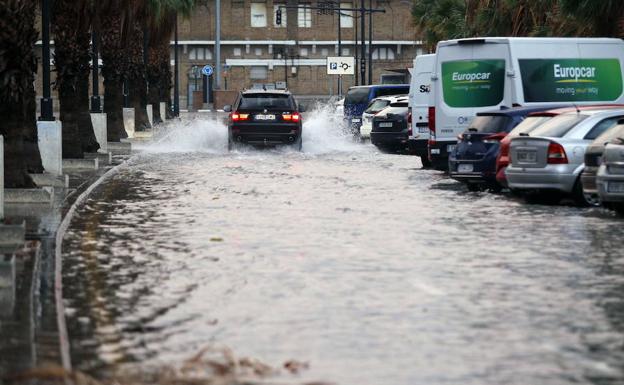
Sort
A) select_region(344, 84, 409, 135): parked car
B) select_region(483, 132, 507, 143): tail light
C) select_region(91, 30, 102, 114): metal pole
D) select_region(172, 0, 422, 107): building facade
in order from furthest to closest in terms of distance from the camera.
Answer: select_region(172, 0, 422, 107): building facade → select_region(344, 84, 409, 135): parked car → select_region(91, 30, 102, 114): metal pole → select_region(483, 132, 507, 143): tail light

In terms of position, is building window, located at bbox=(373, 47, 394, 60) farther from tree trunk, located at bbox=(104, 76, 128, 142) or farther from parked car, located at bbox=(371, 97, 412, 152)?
parked car, located at bbox=(371, 97, 412, 152)

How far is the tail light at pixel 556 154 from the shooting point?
24656mm

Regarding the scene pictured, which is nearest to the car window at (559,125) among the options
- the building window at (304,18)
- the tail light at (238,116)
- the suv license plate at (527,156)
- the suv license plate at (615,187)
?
the suv license plate at (527,156)

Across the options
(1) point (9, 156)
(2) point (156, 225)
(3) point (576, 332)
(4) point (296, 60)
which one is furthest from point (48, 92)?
(4) point (296, 60)

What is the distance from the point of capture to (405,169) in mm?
37125

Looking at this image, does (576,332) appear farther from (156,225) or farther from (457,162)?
(457,162)

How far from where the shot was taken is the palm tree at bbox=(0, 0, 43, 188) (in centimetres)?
2438

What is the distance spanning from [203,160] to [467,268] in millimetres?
26784

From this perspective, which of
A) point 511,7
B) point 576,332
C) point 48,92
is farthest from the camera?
point 511,7

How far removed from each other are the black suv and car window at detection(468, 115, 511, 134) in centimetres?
1606

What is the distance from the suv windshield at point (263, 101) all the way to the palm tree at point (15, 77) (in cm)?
1778

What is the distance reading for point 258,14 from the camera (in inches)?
5300

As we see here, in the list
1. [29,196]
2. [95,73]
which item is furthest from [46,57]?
[95,73]

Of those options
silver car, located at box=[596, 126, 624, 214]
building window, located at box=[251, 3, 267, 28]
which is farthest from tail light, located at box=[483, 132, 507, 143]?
building window, located at box=[251, 3, 267, 28]
